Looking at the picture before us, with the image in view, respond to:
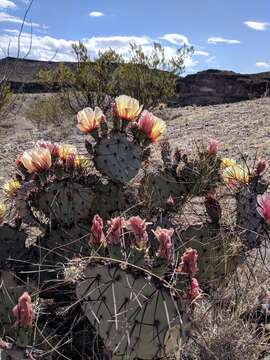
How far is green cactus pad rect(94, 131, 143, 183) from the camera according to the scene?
→ 10.6 feet

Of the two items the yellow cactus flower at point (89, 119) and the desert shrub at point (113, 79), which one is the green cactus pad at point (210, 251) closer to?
the yellow cactus flower at point (89, 119)

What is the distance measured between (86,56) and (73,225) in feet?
48.3

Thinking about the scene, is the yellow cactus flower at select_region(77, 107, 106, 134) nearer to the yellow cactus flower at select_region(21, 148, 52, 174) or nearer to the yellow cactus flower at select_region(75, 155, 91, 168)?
the yellow cactus flower at select_region(75, 155, 91, 168)

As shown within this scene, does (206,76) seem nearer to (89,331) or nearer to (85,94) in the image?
(85,94)

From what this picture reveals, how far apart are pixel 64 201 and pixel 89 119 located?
0.44m

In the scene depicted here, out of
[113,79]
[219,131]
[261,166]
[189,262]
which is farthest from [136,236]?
[113,79]

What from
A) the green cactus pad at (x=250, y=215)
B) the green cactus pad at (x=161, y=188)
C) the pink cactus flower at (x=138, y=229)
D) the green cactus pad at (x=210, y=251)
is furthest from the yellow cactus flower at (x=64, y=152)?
the pink cactus flower at (x=138, y=229)

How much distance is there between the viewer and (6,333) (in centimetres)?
238

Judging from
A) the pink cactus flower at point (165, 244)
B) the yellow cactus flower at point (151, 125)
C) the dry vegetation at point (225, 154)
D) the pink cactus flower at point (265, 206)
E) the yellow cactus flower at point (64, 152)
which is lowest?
the dry vegetation at point (225, 154)

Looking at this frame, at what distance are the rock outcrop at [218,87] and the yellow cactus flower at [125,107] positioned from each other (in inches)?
749

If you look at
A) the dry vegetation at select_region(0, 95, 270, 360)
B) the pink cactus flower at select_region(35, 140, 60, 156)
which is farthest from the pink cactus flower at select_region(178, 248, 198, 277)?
the pink cactus flower at select_region(35, 140, 60, 156)

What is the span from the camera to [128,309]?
2.20 meters

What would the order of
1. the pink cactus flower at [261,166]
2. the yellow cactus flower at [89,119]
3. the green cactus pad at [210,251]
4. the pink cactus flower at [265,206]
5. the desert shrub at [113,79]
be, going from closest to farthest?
the pink cactus flower at [265,206]
the green cactus pad at [210,251]
the pink cactus flower at [261,166]
the yellow cactus flower at [89,119]
the desert shrub at [113,79]

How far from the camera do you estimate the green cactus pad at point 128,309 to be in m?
2.17
